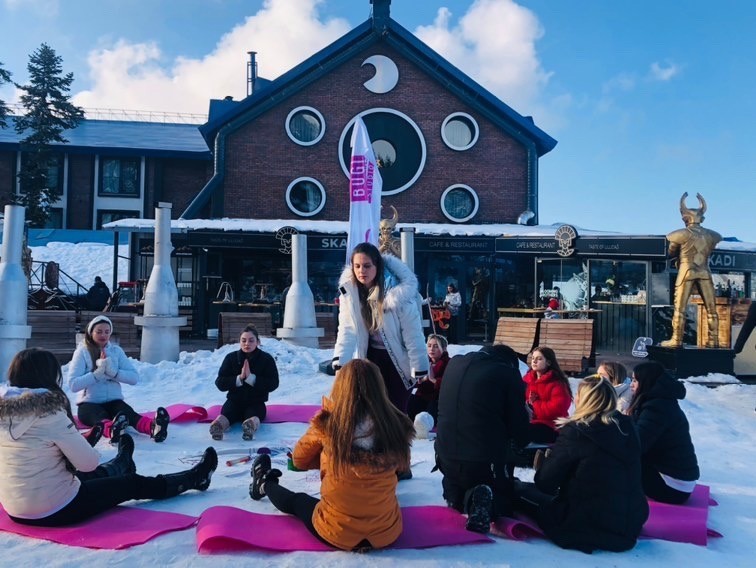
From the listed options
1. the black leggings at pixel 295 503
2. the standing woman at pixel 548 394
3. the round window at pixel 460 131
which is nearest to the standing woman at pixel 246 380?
the black leggings at pixel 295 503

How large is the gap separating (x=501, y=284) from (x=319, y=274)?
6.03 metres

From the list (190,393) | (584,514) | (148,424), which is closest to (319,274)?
(190,393)

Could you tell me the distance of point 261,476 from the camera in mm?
4324

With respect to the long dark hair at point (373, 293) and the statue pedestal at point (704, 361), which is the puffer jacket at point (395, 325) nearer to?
the long dark hair at point (373, 293)

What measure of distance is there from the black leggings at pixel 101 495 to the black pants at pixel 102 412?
206cm

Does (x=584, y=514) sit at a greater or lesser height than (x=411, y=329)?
lesser

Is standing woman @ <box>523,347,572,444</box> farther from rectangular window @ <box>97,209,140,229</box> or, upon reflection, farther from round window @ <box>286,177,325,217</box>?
rectangular window @ <box>97,209,140,229</box>

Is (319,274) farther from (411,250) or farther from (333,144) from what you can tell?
(411,250)

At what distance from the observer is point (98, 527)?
377cm

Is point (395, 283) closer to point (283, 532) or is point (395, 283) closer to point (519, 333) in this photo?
point (283, 532)

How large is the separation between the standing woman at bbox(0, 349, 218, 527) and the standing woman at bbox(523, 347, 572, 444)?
143 inches

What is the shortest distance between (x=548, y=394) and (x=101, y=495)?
3790 millimetres

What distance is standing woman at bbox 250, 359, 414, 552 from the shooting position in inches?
133

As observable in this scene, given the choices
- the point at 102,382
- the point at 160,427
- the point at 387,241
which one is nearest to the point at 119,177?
the point at 387,241
